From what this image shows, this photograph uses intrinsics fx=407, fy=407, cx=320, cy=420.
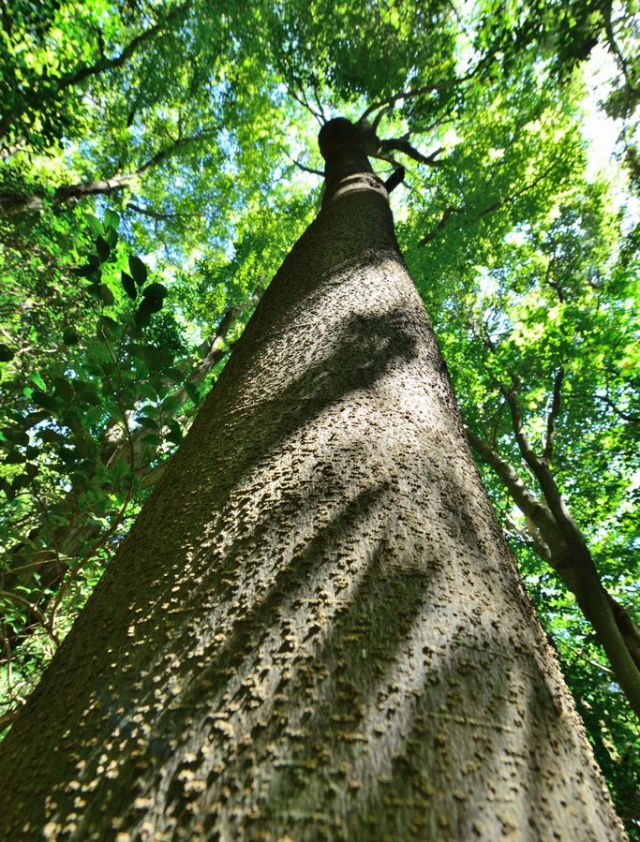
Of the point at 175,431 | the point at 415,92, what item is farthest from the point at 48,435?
the point at 415,92

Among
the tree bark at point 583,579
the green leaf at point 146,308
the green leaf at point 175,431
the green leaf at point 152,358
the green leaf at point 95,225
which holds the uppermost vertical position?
the tree bark at point 583,579

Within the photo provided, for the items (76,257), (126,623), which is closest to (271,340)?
(126,623)

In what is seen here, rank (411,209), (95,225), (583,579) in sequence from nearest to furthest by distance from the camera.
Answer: (95,225), (583,579), (411,209)

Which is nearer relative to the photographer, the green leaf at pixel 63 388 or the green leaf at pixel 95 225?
the green leaf at pixel 95 225

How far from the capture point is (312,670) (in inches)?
22.4

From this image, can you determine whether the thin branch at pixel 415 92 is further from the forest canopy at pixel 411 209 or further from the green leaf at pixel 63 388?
the green leaf at pixel 63 388

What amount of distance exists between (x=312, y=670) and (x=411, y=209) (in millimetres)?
11433

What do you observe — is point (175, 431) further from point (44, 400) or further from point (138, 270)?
point (138, 270)

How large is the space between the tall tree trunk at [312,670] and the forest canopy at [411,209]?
1914 mm

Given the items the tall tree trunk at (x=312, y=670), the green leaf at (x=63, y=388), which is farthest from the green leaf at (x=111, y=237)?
the tall tree trunk at (x=312, y=670)

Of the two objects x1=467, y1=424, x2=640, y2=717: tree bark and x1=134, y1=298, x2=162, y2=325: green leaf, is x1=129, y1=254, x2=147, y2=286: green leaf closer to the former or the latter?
x1=134, y1=298, x2=162, y2=325: green leaf

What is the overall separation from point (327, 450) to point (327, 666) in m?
0.47

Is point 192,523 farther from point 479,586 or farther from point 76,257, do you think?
point 76,257

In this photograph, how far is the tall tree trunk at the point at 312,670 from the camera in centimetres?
46
